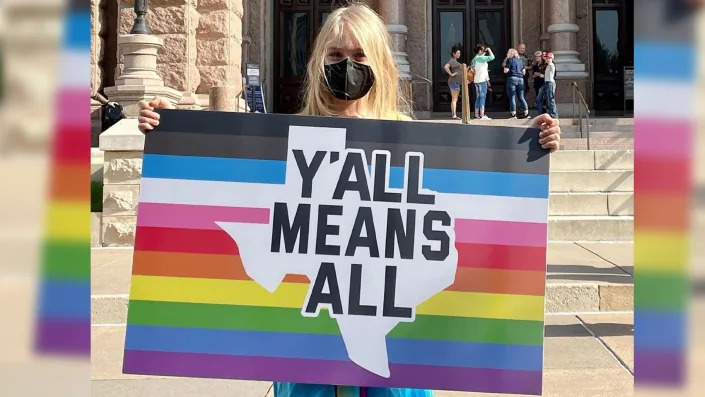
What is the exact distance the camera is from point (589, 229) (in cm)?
904

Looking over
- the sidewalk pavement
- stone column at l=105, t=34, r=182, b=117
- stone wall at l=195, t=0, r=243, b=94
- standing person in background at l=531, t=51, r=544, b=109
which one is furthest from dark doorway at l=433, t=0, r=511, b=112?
the sidewalk pavement

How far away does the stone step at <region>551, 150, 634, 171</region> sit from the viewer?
10594 millimetres

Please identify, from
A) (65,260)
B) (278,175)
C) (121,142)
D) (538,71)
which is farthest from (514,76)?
(65,260)

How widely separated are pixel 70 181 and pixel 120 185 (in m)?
8.63

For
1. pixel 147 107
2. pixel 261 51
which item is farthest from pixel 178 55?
pixel 147 107

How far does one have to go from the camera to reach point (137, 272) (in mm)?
2307

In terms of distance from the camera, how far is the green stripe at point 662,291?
3.26 ft

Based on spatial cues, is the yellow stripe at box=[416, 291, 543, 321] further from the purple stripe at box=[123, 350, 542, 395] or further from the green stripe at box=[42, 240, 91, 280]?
the green stripe at box=[42, 240, 91, 280]

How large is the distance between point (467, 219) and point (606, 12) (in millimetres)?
18581

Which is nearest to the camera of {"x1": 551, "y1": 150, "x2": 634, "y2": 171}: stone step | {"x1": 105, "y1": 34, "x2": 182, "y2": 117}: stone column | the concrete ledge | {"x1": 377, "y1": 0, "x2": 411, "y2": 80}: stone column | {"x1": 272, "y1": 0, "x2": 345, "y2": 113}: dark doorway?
the concrete ledge

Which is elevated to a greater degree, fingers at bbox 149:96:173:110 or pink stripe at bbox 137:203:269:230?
fingers at bbox 149:96:173:110

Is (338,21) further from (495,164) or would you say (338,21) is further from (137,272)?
(137,272)

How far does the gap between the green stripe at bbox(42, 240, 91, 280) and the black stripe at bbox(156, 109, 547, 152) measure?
4.33 feet

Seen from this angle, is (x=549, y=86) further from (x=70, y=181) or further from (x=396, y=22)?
(x=70, y=181)
